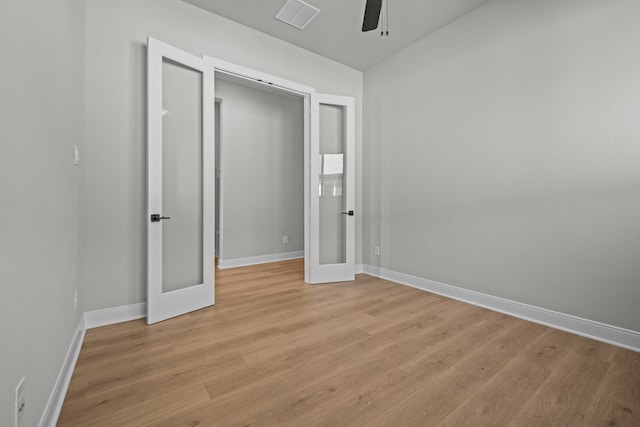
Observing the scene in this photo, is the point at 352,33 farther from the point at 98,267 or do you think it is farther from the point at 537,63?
the point at 98,267

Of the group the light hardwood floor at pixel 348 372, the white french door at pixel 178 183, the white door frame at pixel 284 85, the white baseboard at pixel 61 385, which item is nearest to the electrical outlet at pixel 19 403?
the white baseboard at pixel 61 385

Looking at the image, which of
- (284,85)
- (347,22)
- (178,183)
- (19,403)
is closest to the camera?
(19,403)

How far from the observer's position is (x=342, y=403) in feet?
4.58

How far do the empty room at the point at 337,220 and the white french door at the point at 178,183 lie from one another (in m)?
0.02

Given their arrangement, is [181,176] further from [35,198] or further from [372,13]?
[372,13]

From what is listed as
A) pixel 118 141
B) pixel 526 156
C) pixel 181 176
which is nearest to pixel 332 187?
pixel 181 176

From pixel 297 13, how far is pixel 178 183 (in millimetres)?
2152

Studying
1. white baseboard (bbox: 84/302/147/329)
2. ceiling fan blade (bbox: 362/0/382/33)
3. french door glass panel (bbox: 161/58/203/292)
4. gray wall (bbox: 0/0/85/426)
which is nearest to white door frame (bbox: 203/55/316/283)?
french door glass panel (bbox: 161/58/203/292)

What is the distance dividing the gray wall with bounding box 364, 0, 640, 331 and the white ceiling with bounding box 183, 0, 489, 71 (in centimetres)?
19

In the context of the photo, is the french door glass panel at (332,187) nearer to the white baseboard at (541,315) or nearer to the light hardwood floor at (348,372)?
the white baseboard at (541,315)

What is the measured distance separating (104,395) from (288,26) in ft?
11.8

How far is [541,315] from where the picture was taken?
238 centimetres

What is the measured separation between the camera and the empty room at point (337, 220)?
51.3 inches

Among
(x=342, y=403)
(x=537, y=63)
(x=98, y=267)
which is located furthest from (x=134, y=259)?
(x=537, y=63)
